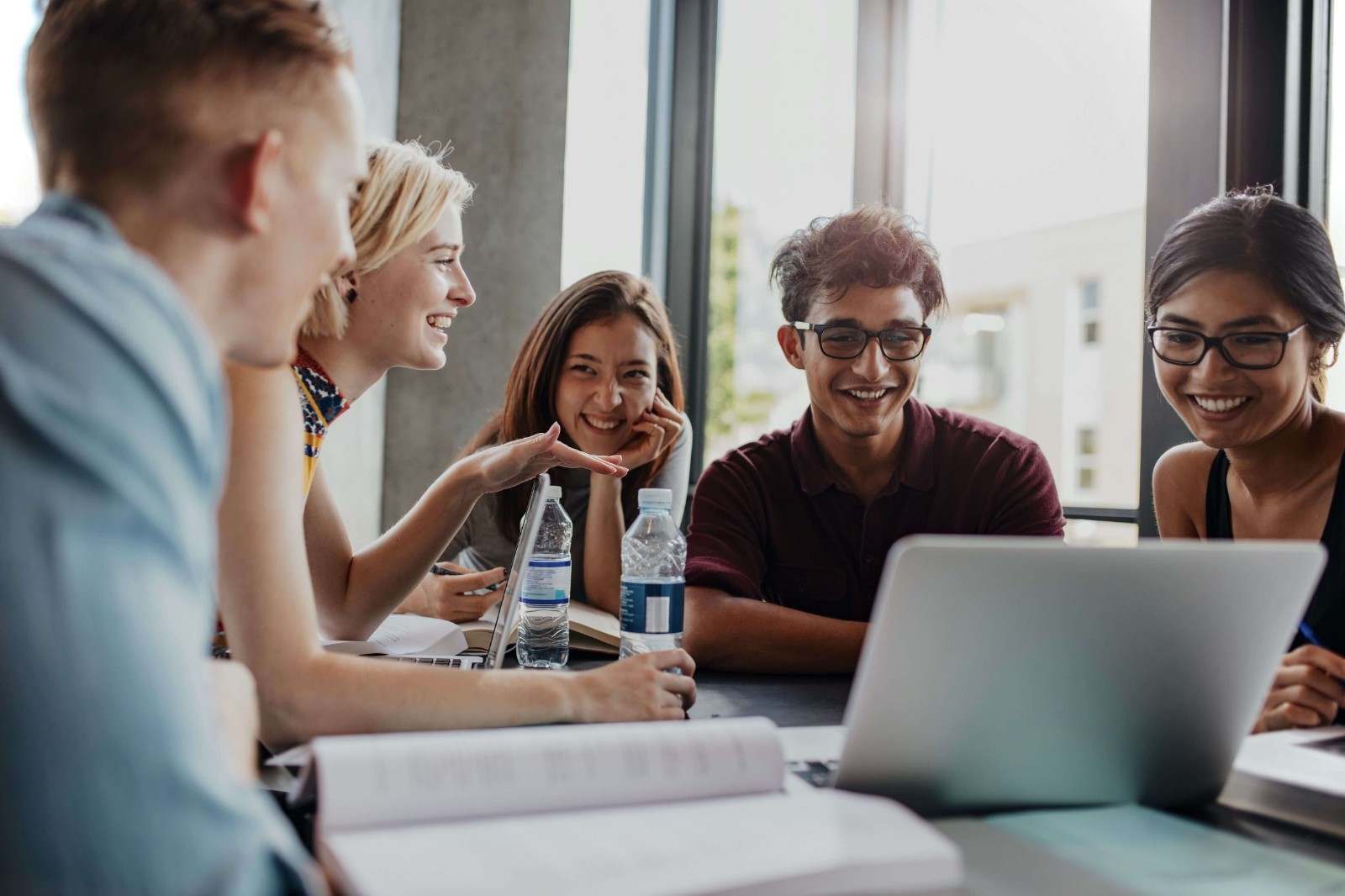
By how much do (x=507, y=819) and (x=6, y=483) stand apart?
0.33 m

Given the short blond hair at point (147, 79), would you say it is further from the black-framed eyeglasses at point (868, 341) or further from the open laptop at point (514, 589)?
Result: the black-framed eyeglasses at point (868, 341)

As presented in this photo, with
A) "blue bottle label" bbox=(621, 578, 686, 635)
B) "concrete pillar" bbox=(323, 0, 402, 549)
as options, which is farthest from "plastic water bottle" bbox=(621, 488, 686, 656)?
A: "concrete pillar" bbox=(323, 0, 402, 549)

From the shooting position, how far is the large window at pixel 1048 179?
7.36ft

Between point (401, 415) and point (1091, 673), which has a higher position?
point (401, 415)

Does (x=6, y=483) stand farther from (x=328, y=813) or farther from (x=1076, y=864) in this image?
(x=1076, y=864)

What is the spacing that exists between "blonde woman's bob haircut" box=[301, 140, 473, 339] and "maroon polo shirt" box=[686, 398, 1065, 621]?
624 millimetres

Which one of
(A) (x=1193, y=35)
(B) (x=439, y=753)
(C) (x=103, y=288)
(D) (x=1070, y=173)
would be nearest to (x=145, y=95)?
(C) (x=103, y=288)

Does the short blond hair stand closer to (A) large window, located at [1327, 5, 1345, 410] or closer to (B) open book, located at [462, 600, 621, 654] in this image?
(B) open book, located at [462, 600, 621, 654]

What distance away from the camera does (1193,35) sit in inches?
74.0

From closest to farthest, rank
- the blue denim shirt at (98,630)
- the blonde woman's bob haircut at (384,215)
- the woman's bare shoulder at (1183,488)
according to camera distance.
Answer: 1. the blue denim shirt at (98,630)
2. the blonde woman's bob haircut at (384,215)
3. the woman's bare shoulder at (1183,488)

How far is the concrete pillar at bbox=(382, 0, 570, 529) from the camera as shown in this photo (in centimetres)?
338

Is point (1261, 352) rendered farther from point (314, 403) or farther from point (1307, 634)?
point (314, 403)

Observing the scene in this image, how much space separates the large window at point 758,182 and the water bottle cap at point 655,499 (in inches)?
74.9

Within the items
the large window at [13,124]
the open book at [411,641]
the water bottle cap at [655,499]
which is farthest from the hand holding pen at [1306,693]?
the large window at [13,124]
